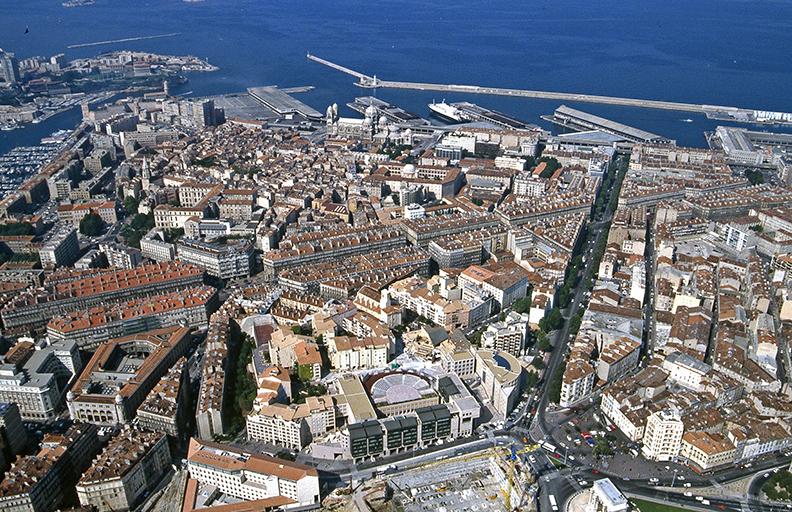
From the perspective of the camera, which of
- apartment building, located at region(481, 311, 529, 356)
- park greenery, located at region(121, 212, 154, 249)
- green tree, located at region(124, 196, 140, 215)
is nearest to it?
apartment building, located at region(481, 311, 529, 356)

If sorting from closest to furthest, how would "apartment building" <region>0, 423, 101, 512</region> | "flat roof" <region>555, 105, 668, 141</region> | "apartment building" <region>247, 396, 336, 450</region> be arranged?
1. "apartment building" <region>0, 423, 101, 512</region>
2. "apartment building" <region>247, 396, 336, 450</region>
3. "flat roof" <region>555, 105, 668, 141</region>

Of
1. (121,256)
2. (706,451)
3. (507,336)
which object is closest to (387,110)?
(121,256)

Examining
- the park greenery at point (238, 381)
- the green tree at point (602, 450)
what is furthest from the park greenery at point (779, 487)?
the park greenery at point (238, 381)

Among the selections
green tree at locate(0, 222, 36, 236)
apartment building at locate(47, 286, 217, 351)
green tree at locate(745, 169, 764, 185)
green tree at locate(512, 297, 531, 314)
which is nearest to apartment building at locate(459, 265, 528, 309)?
green tree at locate(512, 297, 531, 314)

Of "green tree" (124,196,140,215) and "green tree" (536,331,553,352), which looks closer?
"green tree" (536,331,553,352)

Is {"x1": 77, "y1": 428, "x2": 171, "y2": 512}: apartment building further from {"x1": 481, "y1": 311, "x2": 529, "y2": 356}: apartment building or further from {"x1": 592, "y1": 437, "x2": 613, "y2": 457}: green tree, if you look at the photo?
{"x1": 592, "y1": 437, "x2": 613, "y2": 457}: green tree

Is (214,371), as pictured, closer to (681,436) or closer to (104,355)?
(104,355)

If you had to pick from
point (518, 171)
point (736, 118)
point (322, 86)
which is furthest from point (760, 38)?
point (518, 171)

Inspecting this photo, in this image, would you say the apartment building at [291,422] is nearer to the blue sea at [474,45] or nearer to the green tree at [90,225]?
the green tree at [90,225]
